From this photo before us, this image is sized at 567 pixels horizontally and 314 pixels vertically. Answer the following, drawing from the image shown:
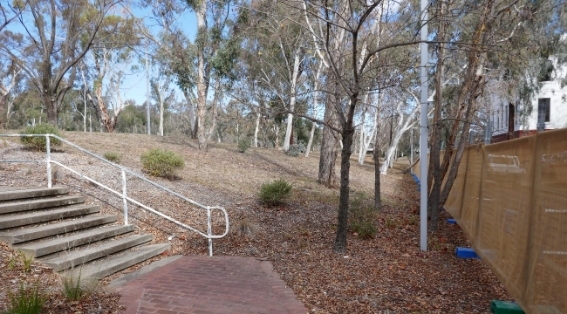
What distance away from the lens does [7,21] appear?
1794 centimetres

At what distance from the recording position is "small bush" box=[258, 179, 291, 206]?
8516mm

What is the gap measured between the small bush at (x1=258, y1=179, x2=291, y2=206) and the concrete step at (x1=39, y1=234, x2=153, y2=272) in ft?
9.71

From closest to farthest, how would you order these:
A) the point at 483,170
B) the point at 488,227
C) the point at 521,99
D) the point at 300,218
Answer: the point at 488,227 < the point at 483,170 < the point at 300,218 < the point at 521,99

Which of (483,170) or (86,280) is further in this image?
(483,170)

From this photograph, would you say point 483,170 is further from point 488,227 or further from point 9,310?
point 9,310

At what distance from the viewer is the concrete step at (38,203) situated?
5.22 metres

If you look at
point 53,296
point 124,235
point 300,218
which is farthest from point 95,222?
point 300,218

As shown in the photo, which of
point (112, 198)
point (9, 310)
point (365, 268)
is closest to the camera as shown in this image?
point (9, 310)

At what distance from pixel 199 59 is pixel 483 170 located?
1340cm

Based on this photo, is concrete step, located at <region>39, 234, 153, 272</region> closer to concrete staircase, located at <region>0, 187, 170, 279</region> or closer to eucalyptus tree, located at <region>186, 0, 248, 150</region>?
concrete staircase, located at <region>0, 187, 170, 279</region>

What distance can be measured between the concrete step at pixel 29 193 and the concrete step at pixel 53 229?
0.78 meters

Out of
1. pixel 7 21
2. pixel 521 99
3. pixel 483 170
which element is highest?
pixel 7 21

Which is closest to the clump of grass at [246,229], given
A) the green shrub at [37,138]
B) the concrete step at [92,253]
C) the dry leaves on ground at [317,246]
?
the dry leaves on ground at [317,246]

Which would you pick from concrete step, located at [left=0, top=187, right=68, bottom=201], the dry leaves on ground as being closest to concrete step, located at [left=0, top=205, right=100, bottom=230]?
concrete step, located at [left=0, top=187, right=68, bottom=201]
